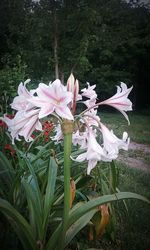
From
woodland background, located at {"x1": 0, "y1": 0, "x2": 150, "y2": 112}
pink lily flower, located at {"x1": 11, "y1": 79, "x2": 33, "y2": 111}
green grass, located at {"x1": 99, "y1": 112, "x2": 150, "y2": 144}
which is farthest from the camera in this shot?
green grass, located at {"x1": 99, "y1": 112, "x2": 150, "y2": 144}

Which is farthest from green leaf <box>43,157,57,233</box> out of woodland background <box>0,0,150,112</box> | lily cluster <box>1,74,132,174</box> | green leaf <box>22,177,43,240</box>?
woodland background <box>0,0,150,112</box>

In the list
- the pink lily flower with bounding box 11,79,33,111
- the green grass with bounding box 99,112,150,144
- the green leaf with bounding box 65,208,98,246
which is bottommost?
the green grass with bounding box 99,112,150,144

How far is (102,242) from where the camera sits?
1.22m

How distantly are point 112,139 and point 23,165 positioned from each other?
0.48 m

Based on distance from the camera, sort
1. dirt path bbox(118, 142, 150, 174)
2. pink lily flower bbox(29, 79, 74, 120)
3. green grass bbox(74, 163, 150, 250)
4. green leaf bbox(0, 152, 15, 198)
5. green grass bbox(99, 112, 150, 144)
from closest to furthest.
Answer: pink lily flower bbox(29, 79, 74, 120)
green leaf bbox(0, 152, 15, 198)
green grass bbox(74, 163, 150, 250)
dirt path bbox(118, 142, 150, 174)
green grass bbox(99, 112, 150, 144)

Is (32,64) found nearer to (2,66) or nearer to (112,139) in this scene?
(2,66)

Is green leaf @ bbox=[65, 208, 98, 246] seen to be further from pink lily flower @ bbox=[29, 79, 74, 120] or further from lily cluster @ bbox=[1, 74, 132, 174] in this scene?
pink lily flower @ bbox=[29, 79, 74, 120]

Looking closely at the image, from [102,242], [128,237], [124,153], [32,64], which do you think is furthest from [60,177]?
[124,153]

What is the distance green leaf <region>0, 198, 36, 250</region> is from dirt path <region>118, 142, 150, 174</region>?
5.50 ft

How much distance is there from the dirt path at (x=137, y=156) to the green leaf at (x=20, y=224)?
168 cm

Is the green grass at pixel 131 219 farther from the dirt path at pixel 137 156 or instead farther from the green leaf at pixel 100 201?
the green leaf at pixel 100 201

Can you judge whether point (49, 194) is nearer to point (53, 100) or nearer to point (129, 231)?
point (53, 100)

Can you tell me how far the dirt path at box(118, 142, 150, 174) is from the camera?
2.54 m

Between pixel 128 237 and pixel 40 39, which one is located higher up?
pixel 40 39
